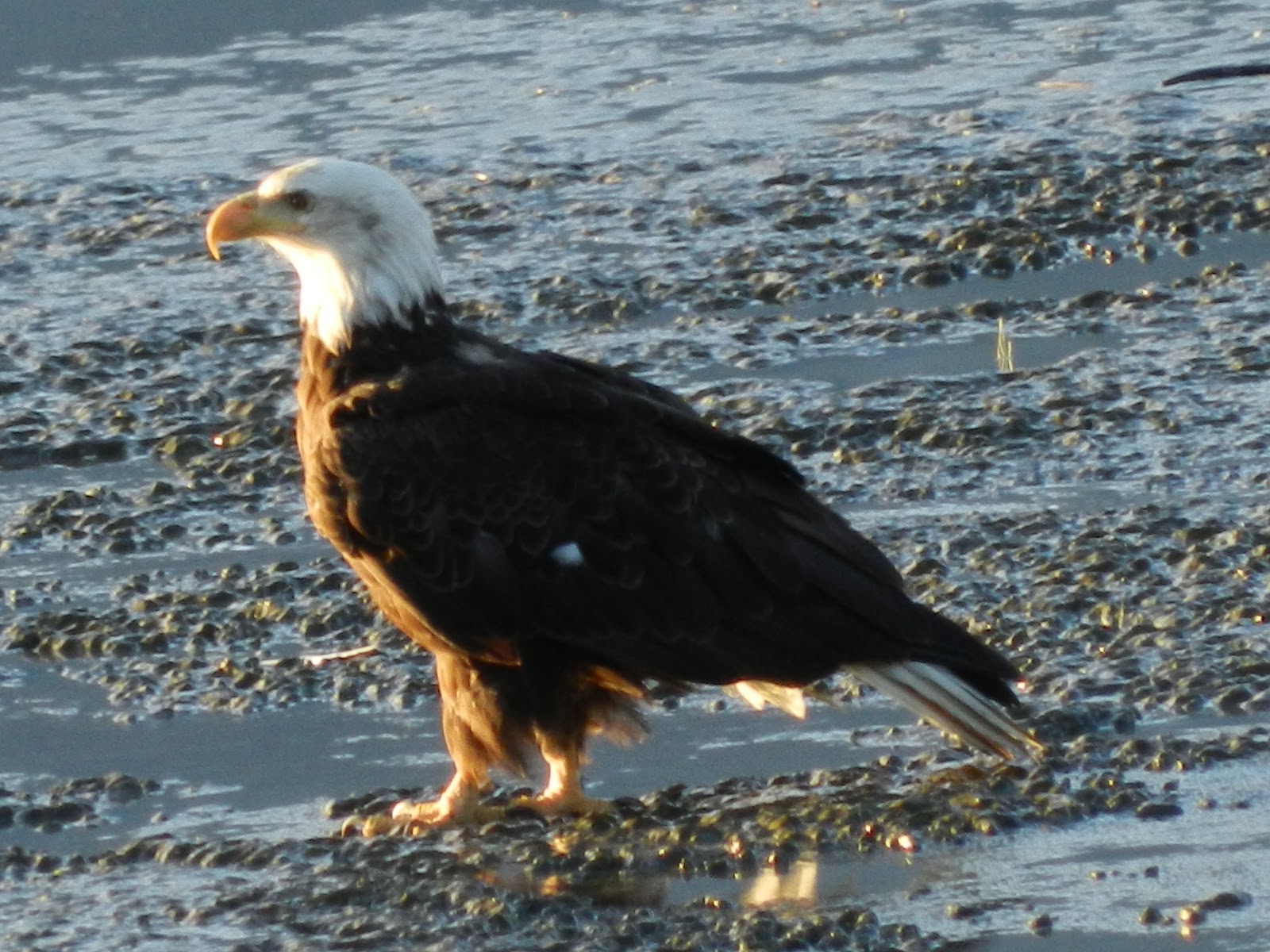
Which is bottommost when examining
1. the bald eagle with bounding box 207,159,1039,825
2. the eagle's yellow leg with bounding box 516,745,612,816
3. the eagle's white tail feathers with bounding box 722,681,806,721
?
the eagle's yellow leg with bounding box 516,745,612,816

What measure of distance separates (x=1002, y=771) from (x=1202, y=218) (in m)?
3.45

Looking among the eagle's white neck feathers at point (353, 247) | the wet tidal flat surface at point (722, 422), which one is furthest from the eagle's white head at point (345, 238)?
the wet tidal flat surface at point (722, 422)

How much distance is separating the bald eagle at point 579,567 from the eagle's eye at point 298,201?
1.50ft

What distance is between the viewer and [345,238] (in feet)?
18.7

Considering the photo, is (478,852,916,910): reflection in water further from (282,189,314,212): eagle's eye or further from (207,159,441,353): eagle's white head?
(282,189,314,212): eagle's eye

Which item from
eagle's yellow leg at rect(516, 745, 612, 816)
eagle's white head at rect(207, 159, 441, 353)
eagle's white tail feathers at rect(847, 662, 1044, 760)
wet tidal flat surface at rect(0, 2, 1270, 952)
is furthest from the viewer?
eagle's white head at rect(207, 159, 441, 353)

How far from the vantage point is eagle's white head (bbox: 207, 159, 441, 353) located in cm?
562

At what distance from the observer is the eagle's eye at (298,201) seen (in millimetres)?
5676

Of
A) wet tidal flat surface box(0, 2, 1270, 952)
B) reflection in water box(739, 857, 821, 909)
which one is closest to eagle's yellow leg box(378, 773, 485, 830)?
wet tidal flat surface box(0, 2, 1270, 952)

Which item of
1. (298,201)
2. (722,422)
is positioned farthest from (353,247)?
(722,422)

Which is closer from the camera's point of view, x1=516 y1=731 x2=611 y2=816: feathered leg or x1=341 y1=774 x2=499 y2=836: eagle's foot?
x1=341 y1=774 x2=499 y2=836: eagle's foot

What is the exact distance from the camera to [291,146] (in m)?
9.30

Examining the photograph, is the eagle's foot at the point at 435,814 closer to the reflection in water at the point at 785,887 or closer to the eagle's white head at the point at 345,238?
the reflection in water at the point at 785,887

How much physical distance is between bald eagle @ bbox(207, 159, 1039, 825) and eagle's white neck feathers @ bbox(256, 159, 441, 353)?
0.23m
